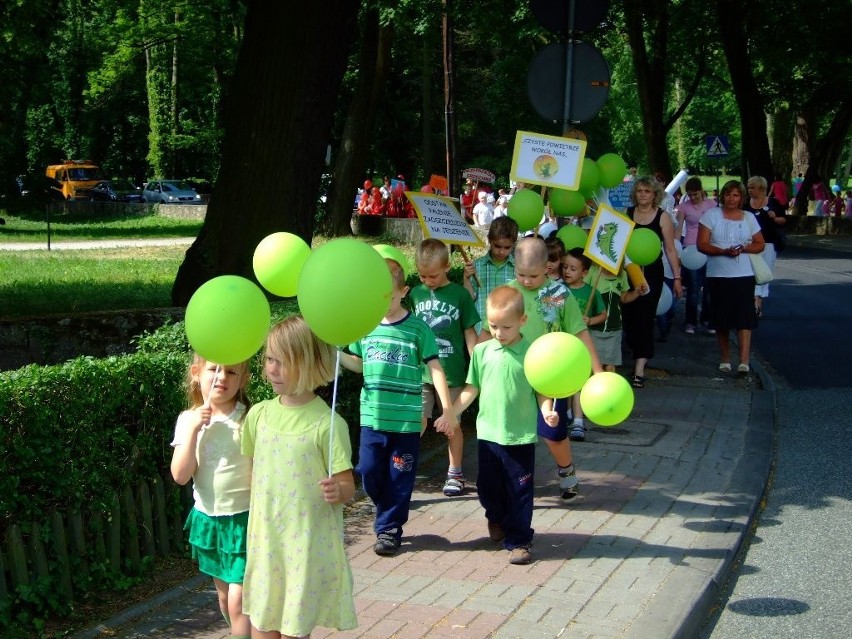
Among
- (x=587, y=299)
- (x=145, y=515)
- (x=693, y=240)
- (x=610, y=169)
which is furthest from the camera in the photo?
(x=693, y=240)

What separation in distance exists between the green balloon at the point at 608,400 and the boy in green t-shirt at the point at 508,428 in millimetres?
768

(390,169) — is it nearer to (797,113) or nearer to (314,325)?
(797,113)

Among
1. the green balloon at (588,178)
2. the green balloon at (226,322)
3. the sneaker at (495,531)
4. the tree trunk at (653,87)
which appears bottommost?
the sneaker at (495,531)

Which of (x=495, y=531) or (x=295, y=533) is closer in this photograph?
(x=295, y=533)

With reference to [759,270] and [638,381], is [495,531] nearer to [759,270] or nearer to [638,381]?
[638,381]

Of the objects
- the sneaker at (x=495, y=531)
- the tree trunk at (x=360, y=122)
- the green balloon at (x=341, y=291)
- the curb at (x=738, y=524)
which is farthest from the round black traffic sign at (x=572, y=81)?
the tree trunk at (x=360, y=122)

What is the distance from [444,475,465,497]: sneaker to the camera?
733cm

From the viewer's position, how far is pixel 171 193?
52.0 meters

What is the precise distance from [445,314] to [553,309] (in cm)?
75

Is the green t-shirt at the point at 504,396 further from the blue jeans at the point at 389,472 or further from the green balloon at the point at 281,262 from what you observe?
the green balloon at the point at 281,262

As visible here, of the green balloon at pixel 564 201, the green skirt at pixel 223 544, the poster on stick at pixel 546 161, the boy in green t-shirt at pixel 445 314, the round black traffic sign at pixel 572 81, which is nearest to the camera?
the green skirt at pixel 223 544

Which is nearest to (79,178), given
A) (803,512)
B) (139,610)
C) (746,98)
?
(746,98)

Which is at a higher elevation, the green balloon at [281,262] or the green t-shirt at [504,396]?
the green balloon at [281,262]

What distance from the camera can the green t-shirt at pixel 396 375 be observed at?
6160mm
